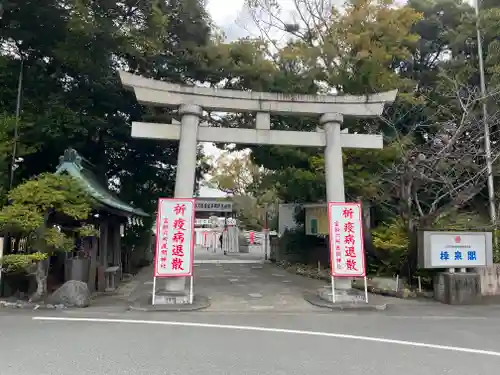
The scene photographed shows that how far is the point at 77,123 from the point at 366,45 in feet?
35.5

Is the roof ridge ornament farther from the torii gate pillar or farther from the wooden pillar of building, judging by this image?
the torii gate pillar

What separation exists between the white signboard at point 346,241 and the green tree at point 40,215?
6.11m

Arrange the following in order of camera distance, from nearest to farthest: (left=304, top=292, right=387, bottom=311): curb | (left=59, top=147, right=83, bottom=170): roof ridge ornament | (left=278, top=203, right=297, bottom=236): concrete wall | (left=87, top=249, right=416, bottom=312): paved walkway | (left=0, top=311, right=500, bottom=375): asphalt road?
(left=0, top=311, right=500, bottom=375): asphalt road < (left=304, top=292, right=387, bottom=311): curb < (left=87, top=249, right=416, bottom=312): paved walkway < (left=59, top=147, right=83, bottom=170): roof ridge ornament < (left=278, top=203, right=297, bottom=236): concrete wall

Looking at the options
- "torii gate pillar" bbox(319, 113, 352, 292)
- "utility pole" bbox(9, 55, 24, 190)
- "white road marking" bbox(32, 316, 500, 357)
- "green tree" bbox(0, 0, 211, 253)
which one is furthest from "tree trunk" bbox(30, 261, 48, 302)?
"torii gate pillar" bbox(319, 113, 352, 292)

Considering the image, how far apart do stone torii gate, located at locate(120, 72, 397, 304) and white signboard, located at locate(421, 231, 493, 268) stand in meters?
2.55

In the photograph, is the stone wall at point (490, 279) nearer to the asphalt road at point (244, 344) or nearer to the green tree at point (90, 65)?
the asphalt road at point (244, 344)

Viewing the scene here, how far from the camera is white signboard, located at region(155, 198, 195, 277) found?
10.2 metres

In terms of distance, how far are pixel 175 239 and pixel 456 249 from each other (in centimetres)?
773

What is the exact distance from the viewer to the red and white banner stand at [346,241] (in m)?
10.7

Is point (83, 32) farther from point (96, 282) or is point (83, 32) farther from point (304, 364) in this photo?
point (304, 364)

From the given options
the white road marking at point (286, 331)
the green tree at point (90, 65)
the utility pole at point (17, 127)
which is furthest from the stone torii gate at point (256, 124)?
the utility pole at point (17, 127)

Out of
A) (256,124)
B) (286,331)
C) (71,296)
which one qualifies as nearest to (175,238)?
(71,296)

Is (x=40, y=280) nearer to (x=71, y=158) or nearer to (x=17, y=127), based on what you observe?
(x=71, y=158)

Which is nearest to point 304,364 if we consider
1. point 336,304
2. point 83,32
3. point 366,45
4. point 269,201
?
point 336,304
